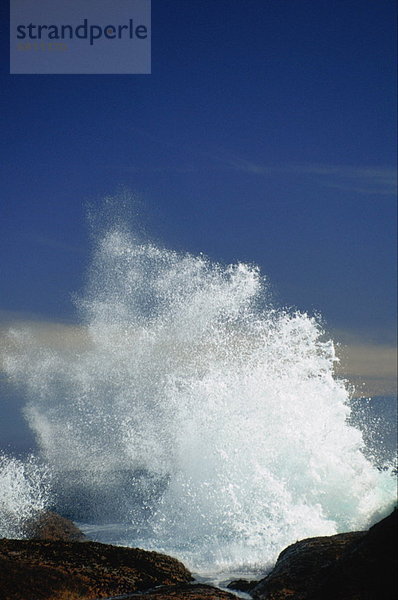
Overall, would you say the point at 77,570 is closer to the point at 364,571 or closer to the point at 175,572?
the point at 175,572

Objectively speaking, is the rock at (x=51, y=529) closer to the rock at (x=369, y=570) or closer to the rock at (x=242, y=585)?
the rock at (x=242, y=585)

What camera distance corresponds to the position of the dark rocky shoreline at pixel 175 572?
8164 millimetres

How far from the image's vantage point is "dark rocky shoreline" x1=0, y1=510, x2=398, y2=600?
26.8 feet

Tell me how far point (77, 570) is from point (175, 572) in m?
3.00

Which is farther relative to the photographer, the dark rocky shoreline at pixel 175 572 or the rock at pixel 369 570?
the dark rocky shoreline at pixel 175 572

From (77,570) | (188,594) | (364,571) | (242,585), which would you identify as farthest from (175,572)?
(364,571)

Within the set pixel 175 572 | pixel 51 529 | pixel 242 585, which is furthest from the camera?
pixel 51 529

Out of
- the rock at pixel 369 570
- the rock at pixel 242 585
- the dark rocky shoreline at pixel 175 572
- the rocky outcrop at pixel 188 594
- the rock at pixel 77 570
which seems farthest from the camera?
the rock at pixel 242 585

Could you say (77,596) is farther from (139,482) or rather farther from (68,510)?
(139,482)

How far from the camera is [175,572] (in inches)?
567

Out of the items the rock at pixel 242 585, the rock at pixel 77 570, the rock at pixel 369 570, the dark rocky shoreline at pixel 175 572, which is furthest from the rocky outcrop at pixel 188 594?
the rock at pixel 369 570

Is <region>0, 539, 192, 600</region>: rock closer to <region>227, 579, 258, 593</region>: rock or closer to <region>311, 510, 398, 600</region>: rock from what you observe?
<region>227, 579, 258, 593</region>: rock

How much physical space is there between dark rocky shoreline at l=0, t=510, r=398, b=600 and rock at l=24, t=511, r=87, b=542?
424 cm

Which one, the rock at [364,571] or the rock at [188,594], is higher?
the rock at [364,571]
